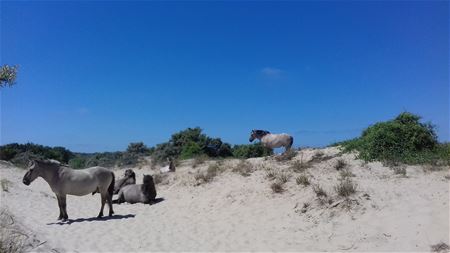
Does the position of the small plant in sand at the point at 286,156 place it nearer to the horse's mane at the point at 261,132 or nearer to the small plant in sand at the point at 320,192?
the horse's mane at the point at 261,132

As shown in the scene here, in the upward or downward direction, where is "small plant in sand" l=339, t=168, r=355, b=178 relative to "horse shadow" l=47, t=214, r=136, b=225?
upward

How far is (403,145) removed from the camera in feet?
47.0

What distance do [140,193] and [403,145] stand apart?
9.65 meters

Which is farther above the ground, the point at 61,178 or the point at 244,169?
the point at 244,169

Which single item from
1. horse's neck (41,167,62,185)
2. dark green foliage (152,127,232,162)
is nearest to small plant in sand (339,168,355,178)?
horse's neck (41,167,62,185)

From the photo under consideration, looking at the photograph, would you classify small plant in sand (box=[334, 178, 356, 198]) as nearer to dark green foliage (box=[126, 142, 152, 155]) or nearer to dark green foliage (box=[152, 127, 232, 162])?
dark green foliage (box=[152, 127, 232, 162])

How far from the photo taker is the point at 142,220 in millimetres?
12047

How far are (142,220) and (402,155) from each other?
8.71m

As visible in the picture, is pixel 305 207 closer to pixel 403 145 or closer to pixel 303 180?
pixel 303 180

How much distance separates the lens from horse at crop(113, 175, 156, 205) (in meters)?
15.5

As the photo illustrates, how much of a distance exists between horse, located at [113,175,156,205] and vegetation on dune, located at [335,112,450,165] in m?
7.50

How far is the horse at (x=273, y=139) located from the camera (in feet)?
61.1

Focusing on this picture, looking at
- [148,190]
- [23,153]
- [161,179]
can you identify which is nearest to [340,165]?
[148,190]

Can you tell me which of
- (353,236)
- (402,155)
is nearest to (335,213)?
(353,236)
